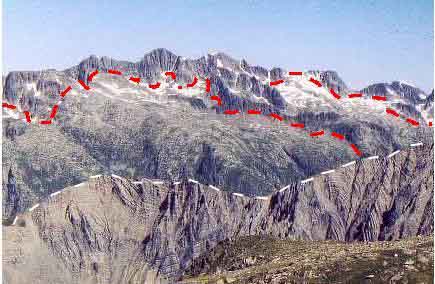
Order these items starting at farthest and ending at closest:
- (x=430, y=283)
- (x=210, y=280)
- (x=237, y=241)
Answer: (x=237, y=241) → (x=210, y=280) → (x=430, y=283)

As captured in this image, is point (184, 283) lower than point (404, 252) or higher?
lower

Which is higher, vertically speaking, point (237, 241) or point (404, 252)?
point (404, 252)

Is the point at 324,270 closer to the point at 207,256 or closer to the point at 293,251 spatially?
the point at 293,251

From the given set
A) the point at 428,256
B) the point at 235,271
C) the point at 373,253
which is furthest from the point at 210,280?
the point at 428,256

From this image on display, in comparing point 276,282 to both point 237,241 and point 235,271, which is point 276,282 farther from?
point 237,241

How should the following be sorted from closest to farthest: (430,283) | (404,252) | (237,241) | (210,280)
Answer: (430,283)
(404,252)
(210,280)
(237,241)

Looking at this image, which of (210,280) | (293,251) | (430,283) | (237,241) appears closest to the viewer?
(430,283)

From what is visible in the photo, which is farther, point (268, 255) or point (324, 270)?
point (268, 255)

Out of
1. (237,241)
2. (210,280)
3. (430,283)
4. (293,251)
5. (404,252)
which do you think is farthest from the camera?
(237,241)

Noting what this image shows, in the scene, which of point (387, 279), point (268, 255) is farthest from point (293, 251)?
point (387, 279)

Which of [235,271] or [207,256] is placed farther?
[207,256]
